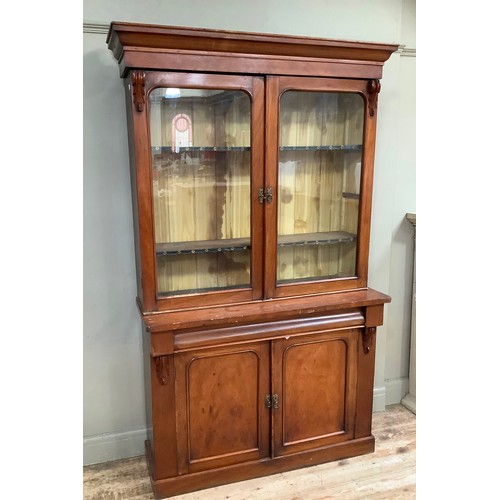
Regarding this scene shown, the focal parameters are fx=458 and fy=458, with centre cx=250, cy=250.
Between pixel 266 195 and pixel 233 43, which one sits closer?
pixel 233 43

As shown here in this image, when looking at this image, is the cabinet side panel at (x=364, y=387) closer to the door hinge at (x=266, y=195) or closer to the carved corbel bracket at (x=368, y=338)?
the carved corbel bracket at (x=368, y=338)

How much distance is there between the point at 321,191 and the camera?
2.35 m

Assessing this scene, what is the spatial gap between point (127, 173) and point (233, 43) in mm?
773

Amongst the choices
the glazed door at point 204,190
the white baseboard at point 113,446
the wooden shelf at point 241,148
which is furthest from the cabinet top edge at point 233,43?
the white baseboard at point 113,446

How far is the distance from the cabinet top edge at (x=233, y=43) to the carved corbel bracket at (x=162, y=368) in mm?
1256

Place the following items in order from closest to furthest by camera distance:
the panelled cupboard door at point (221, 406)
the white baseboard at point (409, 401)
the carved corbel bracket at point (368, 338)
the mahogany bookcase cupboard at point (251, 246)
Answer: the mahogany bookcase cupboard at point (251, 246)
the panelled cupboard door at point (221, 406)
the carved corbel bracket at point (368, 338)
the white baseboard at point (409, 401)

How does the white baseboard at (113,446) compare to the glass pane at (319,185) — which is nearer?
the glass pane at (319,185)

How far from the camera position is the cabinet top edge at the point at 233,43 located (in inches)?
68.0

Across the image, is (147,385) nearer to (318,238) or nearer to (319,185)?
(318,238)

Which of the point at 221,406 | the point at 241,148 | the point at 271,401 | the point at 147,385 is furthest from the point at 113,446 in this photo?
the point at 241,148

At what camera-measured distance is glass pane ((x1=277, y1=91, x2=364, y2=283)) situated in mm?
2213

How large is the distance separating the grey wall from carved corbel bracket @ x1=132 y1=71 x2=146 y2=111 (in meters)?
0.35
